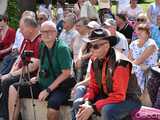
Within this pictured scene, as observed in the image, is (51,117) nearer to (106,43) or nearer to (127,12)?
(106,43)

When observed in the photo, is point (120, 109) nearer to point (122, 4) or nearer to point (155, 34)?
point (155, 34)

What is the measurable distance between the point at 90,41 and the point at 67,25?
11.4 ft

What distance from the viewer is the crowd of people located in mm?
5758

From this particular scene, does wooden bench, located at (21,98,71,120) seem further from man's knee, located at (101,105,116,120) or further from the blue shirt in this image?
the blue shirt

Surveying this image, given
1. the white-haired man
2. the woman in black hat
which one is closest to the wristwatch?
the white-haired man

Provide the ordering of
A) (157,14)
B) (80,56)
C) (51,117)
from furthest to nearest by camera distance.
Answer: (157,14), (80,56), (51,117)

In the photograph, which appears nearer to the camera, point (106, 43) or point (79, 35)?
point (106, 43)

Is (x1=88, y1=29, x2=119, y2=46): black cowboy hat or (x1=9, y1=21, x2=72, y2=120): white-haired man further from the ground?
(x1=88, y1=29, x2=119, y2=46): black cowboy hat

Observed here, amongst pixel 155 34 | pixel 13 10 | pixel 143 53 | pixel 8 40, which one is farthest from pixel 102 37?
pixel 13 10

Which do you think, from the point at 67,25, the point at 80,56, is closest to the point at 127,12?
the point at 67,25

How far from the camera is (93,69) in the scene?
6.01 metres

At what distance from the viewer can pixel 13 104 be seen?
7371 mm

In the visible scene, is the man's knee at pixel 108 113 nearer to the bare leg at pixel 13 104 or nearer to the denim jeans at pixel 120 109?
the denim jeans at pixel 120 109

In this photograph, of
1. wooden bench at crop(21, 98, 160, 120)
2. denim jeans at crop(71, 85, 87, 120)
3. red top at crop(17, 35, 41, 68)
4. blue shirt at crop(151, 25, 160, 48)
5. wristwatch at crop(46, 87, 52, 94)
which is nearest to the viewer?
wooden bench at crop(21, 98, 160, 120)
